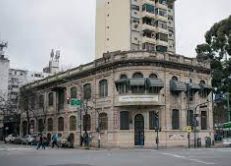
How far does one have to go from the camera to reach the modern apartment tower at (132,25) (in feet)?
251

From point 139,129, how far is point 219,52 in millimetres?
22305

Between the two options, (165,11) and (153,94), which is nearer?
(153,94)

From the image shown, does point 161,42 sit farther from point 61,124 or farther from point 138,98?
point 138,98

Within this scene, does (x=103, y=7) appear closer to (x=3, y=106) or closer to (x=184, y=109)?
(x=3, y=106)

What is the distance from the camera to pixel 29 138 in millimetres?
60844

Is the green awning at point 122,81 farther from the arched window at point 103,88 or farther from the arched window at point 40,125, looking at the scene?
the arched window at point 40,125

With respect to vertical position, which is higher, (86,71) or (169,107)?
(86,71)

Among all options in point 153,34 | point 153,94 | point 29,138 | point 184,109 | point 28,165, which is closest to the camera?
point 28,165

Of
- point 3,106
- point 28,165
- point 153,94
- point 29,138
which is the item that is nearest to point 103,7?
point 3,106

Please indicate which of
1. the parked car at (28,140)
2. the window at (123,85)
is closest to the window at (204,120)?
the window at (123,85)

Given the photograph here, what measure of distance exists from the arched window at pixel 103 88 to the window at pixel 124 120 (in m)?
3.61

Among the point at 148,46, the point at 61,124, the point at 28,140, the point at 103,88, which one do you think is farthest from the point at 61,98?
the point at 148,46

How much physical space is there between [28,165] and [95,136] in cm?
3137

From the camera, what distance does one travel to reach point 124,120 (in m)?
49.6
